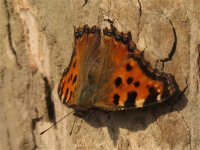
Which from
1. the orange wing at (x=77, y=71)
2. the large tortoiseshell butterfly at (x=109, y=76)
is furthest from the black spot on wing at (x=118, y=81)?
the orange wing at (x=77, y=71)

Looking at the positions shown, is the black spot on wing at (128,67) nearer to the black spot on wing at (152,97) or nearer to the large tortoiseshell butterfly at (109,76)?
the large tortoiseshell butterfly at (109,76)

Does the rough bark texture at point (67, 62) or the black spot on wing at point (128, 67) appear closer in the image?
the rough bark texture at point (67, 62)

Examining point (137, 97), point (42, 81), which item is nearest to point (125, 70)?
point (137, 97)

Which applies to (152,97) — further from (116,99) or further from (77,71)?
→ (77,71)

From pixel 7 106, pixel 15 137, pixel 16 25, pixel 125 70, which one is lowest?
pixel 15 137

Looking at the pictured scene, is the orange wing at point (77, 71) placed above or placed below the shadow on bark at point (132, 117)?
above

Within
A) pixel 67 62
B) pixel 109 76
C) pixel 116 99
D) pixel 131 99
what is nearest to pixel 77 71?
pixel 67 62

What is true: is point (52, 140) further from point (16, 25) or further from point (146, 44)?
point (146, 44)

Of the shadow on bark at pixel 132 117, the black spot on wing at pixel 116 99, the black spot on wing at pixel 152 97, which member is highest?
the black spot on wing at pixel 152 97
